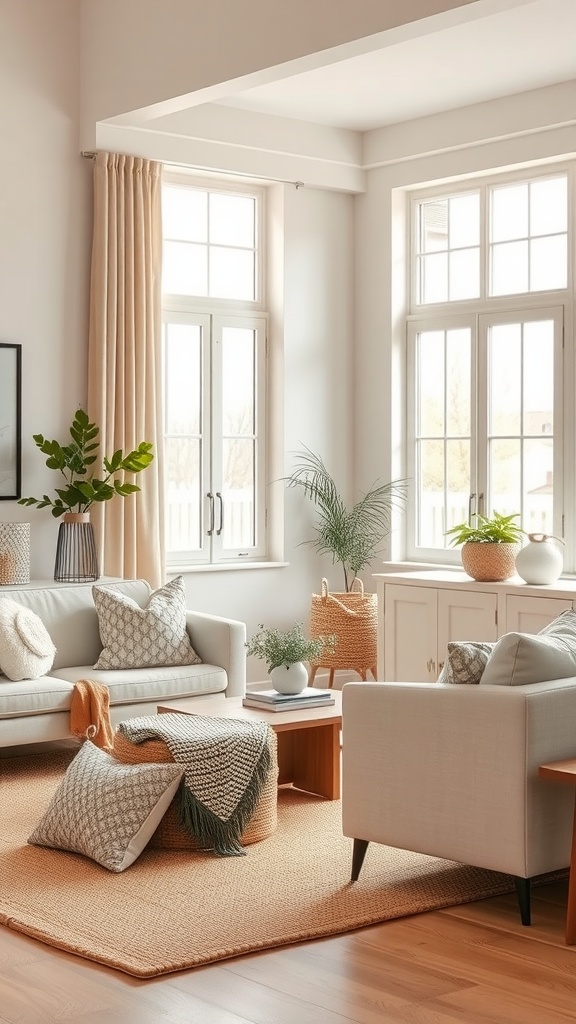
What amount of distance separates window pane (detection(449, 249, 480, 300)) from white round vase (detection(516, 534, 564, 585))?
1.75 meters

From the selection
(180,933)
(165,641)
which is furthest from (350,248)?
(180,933)

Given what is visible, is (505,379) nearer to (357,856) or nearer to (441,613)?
(441,613)

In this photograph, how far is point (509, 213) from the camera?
7.34 meters

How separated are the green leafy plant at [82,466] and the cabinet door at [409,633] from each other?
1.52 metres

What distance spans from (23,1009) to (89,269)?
455 centimetres

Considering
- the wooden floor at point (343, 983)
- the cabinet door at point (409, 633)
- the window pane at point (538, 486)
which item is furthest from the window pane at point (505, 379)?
the wooden floor at point (343, 983)

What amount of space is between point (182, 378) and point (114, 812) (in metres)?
3.58

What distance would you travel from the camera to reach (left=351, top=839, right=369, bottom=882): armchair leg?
418cm

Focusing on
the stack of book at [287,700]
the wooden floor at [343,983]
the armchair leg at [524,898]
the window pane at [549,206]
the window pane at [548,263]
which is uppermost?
the window pane at [549,206]

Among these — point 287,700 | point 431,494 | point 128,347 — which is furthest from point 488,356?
point 287,700

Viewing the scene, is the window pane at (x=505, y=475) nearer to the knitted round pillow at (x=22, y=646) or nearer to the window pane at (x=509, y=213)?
the window pane at (x=509, y=213)

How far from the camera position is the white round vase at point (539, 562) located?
21.2ft

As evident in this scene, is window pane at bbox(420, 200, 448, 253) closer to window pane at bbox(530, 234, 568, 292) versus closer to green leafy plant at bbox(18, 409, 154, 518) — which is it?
window pane at bbox(530, 234, 568, 292)

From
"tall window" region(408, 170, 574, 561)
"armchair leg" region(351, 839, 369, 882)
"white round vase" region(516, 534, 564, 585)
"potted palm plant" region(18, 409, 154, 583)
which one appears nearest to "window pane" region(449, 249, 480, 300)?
"tall window" region(408, 170, 574, 561)
